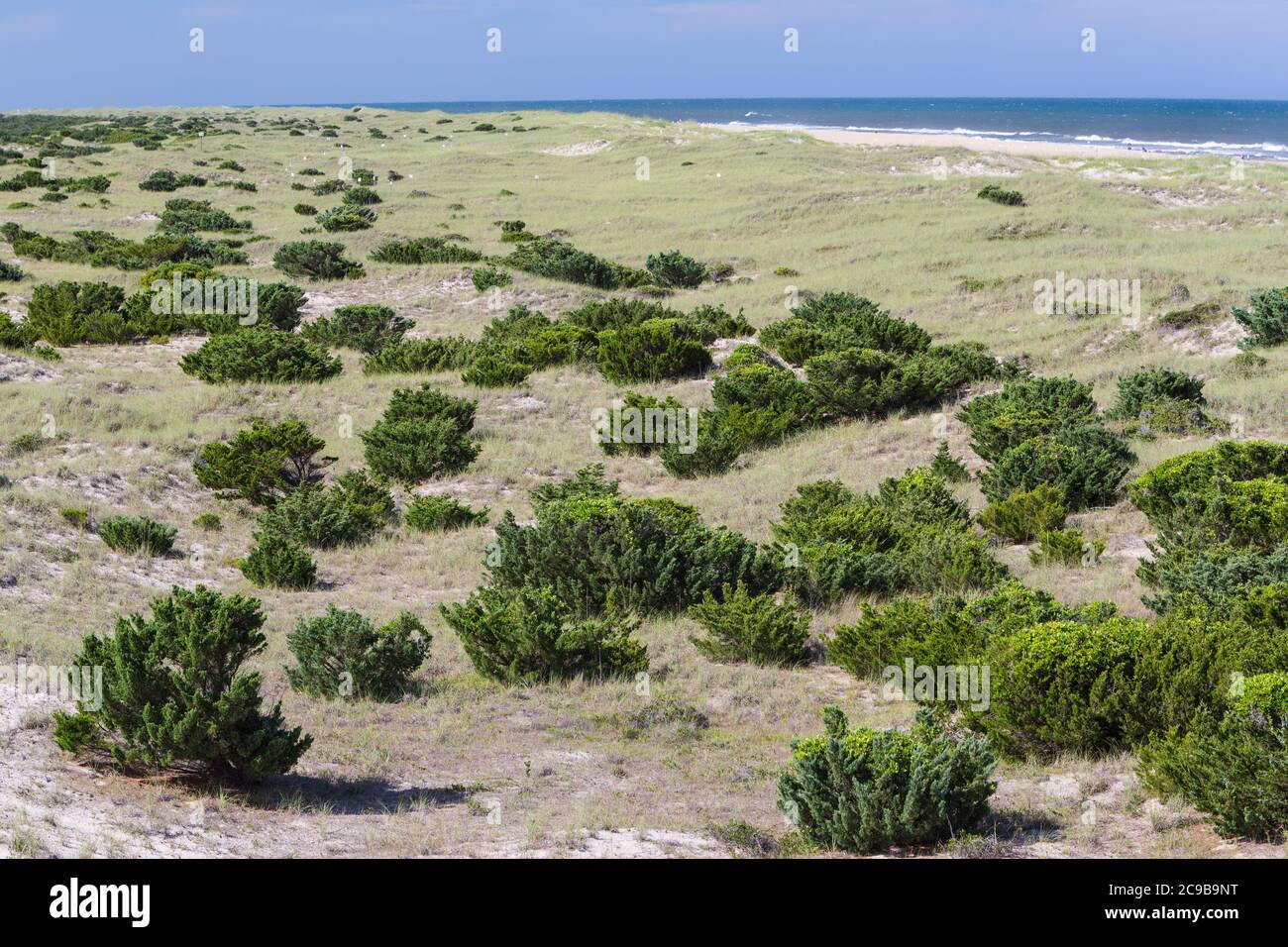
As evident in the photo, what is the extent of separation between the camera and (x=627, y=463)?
16578mm

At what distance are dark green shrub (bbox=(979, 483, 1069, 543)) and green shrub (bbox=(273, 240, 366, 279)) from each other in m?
22.1

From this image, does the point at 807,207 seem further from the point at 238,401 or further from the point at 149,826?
the point at 149,826

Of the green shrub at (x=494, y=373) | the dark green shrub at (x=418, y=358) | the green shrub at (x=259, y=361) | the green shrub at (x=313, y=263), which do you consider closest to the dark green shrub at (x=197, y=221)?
the green shrub at (x=313, y=263)

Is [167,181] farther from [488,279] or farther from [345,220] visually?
[488,279]

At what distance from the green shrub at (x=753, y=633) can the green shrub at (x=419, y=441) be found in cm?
729

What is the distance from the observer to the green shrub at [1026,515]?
1180 centimetres

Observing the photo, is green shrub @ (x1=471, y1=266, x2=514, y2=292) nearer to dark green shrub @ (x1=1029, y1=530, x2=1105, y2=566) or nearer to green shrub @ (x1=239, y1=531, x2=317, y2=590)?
green shrub @ (x1=239, y1=531, x2=317, y2=590)

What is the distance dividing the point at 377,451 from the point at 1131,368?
12.8m

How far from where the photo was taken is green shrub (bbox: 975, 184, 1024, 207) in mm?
37219

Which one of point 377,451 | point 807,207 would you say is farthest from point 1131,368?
point 807,207

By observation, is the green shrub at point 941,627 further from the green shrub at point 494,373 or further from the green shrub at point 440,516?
the green shrub at point 494,373

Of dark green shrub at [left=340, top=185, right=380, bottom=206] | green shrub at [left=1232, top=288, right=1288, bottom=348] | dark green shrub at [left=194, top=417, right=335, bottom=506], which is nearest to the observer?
dark green shrub at [left=194, top=417, right=335, bottom=506]

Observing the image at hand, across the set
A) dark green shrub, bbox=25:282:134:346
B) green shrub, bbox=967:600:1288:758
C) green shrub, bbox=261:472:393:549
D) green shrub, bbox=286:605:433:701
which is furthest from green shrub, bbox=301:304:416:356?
green shrub, bbox=967:600:1288:758

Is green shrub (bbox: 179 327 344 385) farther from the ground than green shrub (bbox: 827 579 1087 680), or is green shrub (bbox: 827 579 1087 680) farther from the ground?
green shrub (bbox: 179 327 344 385)
